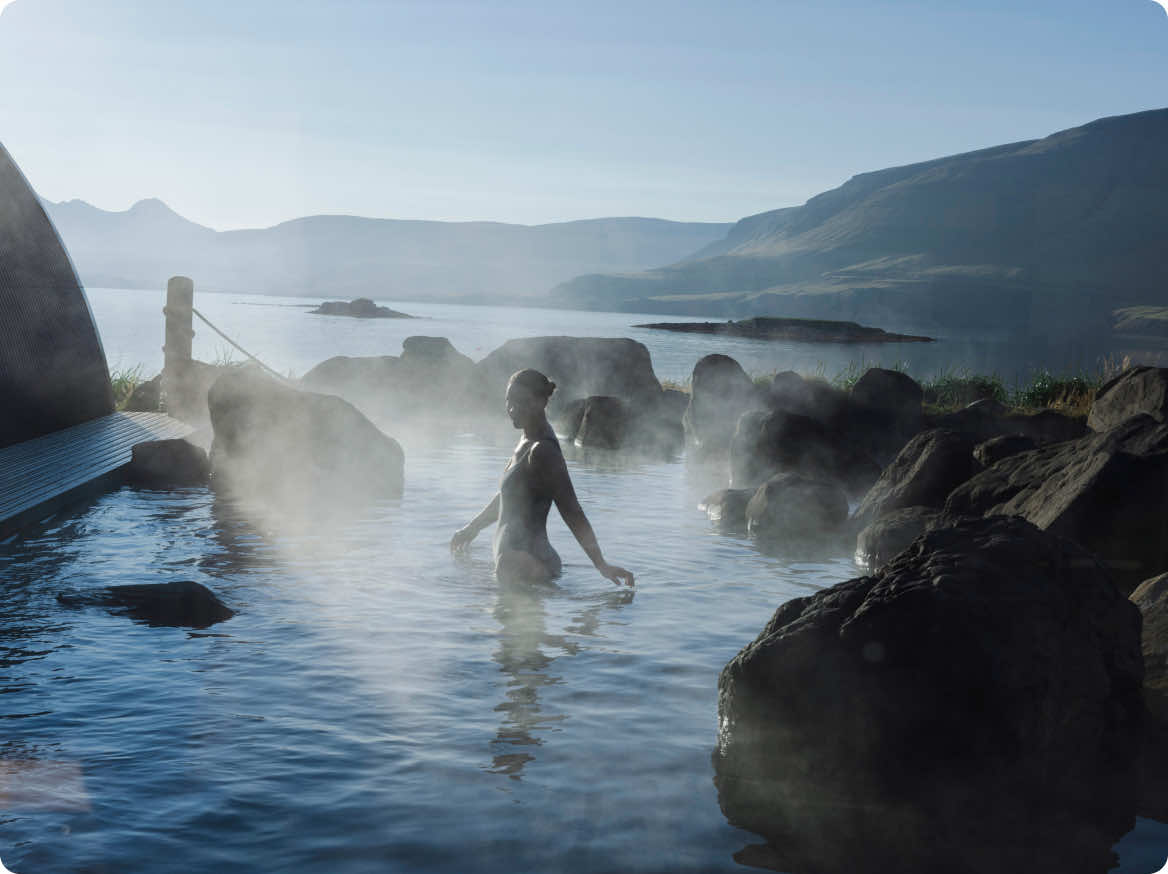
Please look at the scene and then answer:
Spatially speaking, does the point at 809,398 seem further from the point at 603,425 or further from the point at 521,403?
the point at 521,403

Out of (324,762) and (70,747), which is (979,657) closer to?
(324,762)

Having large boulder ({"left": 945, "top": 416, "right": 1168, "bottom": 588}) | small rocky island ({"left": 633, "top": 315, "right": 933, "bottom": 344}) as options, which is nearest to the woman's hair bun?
large boulder ({"left": 945, "top": 416, "right": 1168, "bottom": 588})

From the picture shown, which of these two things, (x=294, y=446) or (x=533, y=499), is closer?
(x=533, y=499)

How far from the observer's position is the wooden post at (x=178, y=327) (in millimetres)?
21000

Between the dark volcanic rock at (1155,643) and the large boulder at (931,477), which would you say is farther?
Answer: the large boulder at (931,477)

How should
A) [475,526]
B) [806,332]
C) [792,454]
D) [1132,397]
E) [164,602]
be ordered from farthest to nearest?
[806,332] < [792,454] < [1132,397] < [475,526] < [164,602]

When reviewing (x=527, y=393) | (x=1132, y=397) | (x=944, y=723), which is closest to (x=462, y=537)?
(x=527, y=393)

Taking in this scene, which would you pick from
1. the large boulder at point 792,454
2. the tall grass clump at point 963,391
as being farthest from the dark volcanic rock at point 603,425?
the tall grass clump at point 963,391

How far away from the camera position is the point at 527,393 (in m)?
9.20

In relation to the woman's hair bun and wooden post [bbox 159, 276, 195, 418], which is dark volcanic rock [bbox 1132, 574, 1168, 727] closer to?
the woman's hair bun

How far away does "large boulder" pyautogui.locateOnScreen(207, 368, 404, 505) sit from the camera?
14.9 metres

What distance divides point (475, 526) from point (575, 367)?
2034cm

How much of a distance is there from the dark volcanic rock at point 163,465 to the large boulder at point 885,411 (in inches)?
459

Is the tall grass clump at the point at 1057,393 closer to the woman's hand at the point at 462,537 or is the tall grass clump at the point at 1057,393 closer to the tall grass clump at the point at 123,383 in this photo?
the woman's hand at the point at 462,537
